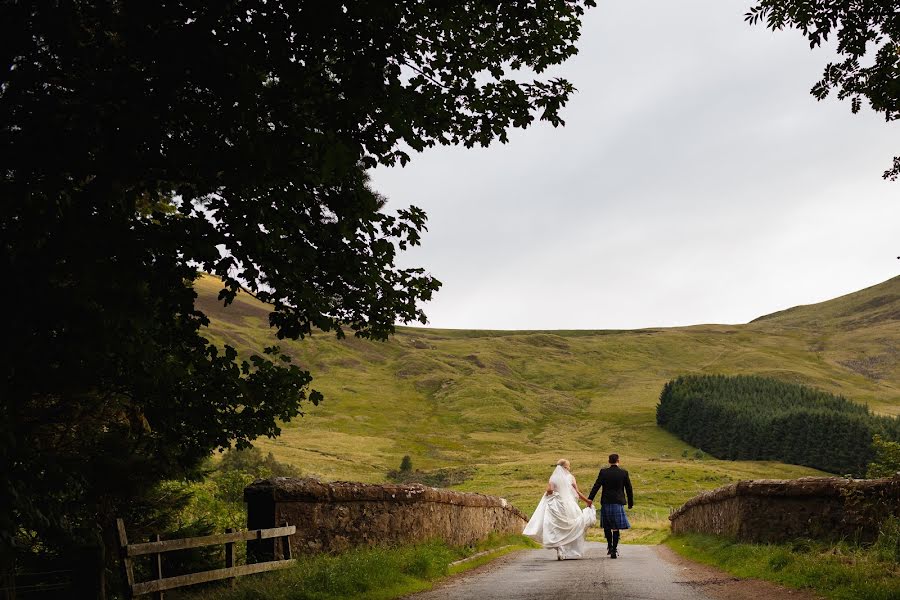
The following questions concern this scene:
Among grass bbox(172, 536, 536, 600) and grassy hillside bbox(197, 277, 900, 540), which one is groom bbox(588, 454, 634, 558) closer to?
grass bbox(172, 536, 536, 600)

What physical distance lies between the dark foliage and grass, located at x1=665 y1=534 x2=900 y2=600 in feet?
251

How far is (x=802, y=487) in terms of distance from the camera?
11484 millimetres

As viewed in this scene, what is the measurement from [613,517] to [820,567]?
23.5ft

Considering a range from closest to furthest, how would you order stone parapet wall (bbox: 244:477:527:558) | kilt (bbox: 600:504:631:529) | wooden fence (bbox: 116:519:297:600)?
wooden fence (bbox: 116:519:297:600), stone parapet wall (bbox: 244:477:527:558), kilt (bbox: 600:504:631:529)

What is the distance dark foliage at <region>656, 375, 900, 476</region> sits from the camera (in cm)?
9675

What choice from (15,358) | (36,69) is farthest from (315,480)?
(36,69)

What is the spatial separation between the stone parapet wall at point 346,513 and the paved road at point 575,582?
55.7 inches

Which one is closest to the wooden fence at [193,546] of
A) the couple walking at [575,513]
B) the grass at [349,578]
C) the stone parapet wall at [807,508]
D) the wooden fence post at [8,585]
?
the grass at [349,578]

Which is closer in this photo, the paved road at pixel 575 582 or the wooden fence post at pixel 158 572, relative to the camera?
the wooden fence post at pixel 158 572

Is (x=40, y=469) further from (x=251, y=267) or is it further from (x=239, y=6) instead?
(x=239, y=6)

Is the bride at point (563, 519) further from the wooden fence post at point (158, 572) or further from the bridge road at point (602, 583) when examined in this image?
the wooden fence post at point (158, 572)

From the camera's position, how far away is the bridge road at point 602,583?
888 centimetres

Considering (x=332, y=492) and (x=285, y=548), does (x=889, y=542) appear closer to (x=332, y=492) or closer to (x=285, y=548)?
(x=332, y=492)

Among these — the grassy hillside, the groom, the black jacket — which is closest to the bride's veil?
the groom
